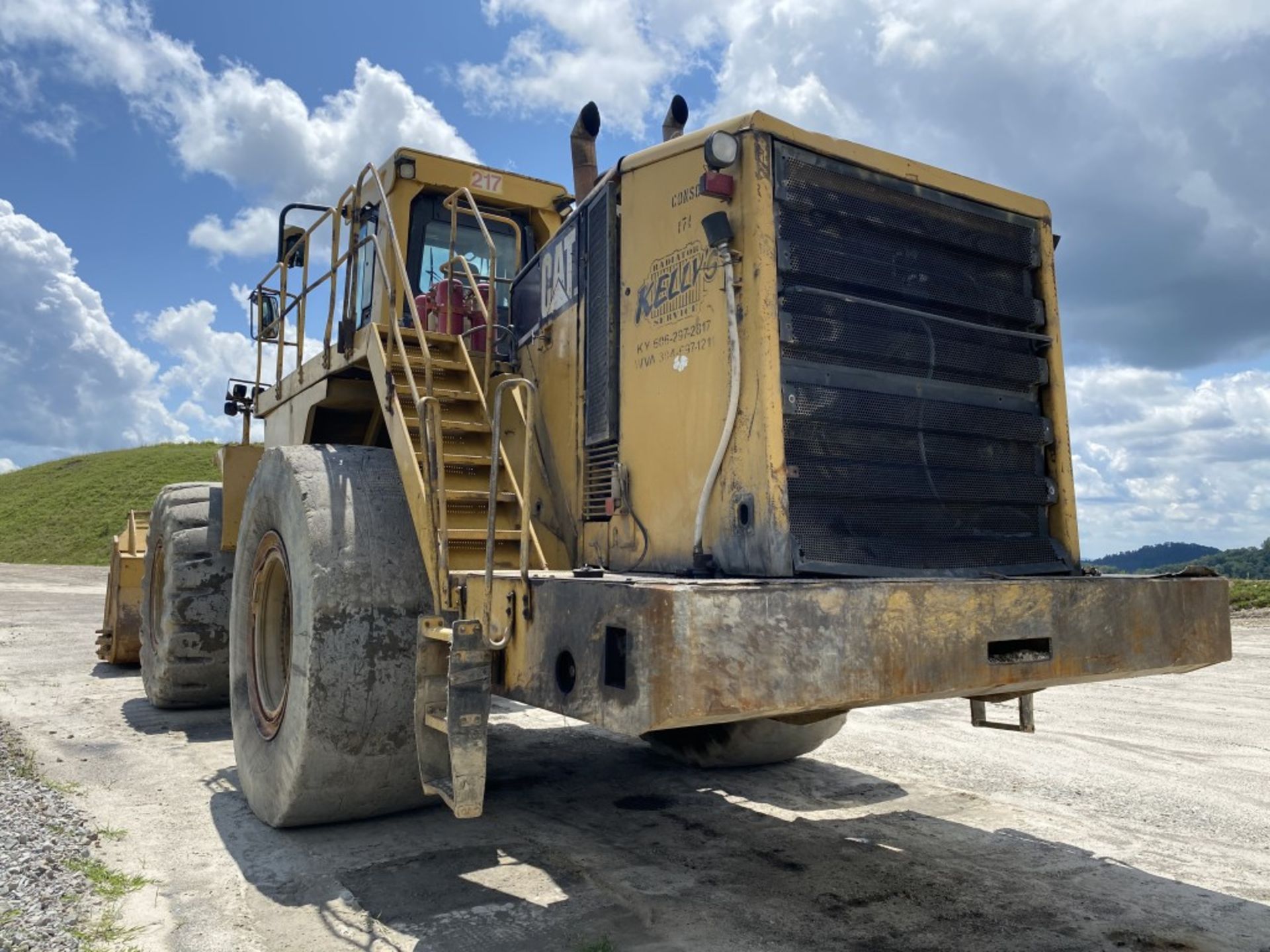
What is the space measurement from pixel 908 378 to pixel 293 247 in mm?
4793

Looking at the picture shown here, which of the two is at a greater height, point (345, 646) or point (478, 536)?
point (478, 536)

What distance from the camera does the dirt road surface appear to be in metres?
3.30

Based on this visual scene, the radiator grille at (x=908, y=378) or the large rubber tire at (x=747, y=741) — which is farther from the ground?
the radiator grille at (x=908, y=378)

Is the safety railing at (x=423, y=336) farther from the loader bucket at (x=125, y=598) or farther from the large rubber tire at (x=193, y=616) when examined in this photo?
the loader bucket at (x=125, y=598)

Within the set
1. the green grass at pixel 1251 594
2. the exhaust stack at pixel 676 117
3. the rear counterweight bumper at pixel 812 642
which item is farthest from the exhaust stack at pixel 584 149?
the green grass at pixel 1251 594

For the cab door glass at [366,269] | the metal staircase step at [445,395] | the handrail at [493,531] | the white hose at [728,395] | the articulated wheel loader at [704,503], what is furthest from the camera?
the cab door glass at [366,269]

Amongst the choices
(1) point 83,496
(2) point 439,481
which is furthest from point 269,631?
(1) point 83,496

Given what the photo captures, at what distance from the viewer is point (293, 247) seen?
22.2 feet

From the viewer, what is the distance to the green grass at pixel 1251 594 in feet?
49.5

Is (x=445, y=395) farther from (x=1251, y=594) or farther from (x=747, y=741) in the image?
(x=1251, y=594)

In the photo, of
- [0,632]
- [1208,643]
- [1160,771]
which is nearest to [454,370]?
[1208,643]

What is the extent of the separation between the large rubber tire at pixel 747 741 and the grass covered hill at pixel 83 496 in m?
30.0

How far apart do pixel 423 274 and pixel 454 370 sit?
5.18ft

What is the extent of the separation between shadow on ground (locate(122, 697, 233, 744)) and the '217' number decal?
3926 millimetres
